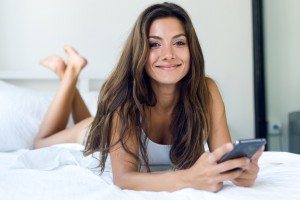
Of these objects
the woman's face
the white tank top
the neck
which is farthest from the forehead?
the white tank top

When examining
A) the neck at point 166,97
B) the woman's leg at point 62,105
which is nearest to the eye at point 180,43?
the neck at point 166,97

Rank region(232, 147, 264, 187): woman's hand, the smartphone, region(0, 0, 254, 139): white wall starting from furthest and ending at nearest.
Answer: region(0, 0, 254, 139): white wall < region(232, 147, 264, 187): woman's hand < the smartphone

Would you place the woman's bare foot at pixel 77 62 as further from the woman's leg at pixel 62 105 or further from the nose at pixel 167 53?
the nose at pixel 167 53

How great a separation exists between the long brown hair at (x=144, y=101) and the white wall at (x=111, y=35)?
109cm

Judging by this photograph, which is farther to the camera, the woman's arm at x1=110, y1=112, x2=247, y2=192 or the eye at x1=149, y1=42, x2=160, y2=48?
the eye at x1=149, y1=42, x2=160, y2=48

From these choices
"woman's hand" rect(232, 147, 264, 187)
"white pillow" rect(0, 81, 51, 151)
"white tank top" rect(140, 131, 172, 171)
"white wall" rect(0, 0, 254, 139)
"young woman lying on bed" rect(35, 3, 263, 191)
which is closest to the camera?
"woman's hand" rect(232, 147, 264, 187)

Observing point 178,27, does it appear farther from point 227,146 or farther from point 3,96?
point 3,96

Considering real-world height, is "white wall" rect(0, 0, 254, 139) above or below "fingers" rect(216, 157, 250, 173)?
above

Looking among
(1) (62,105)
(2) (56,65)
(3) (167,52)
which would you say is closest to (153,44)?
(3) (167,52)

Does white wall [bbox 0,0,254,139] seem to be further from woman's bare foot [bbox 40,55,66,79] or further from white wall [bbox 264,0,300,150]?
woman's bare foot [bbox 40,55,66,79]

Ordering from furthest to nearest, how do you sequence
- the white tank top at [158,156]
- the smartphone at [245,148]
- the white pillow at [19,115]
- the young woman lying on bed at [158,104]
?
the white pillow at [19,115] → the white tank top at [158,156] → the young woman lying on bed at [158,104] → the smartphone at [245,148]

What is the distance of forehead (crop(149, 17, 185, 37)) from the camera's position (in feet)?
→ 3.73

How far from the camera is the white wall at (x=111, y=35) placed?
7.16 feet

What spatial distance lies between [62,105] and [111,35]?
64cm
